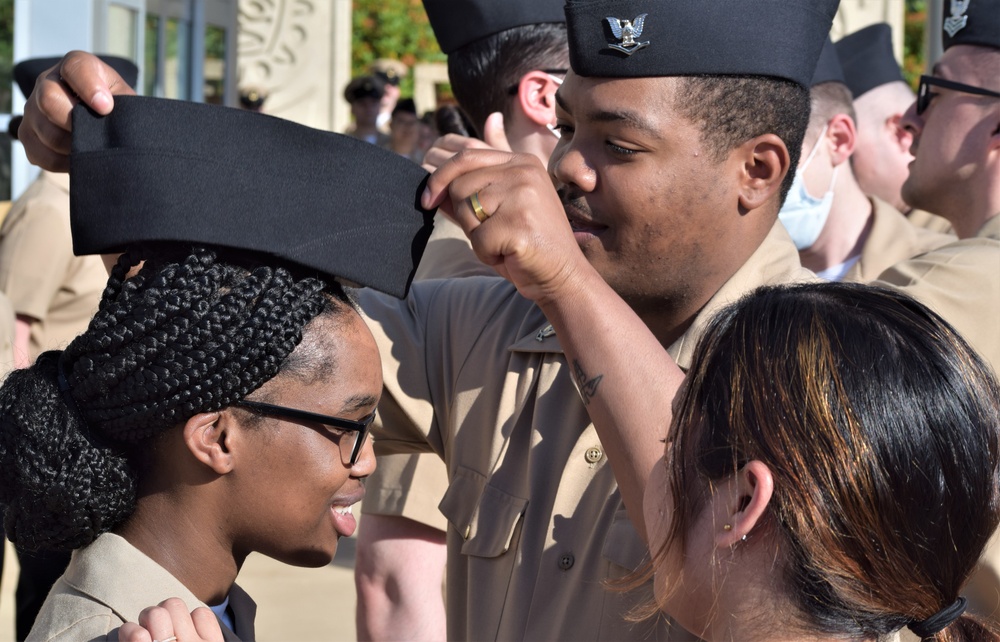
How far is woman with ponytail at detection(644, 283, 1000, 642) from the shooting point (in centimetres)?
139

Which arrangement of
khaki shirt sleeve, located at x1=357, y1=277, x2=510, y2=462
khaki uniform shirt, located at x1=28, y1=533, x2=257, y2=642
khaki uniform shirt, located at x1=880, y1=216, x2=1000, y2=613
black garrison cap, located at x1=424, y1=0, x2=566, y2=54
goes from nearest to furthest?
khaki uniform shirt, located at x1=28, y1=533, x2=257, y2=642, khaki shirt sleeve, located at x1=357, y1=277, x2=510, y2=462, khaki uniform shirt, located at x1=880, y1=216, x2=1000, y2=613, black garrison cap, located at x1=424, y1=0, x2=566, y2=54

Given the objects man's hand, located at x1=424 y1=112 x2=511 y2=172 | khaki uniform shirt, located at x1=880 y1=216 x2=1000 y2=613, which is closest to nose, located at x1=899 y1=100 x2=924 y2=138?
khaki uniform shirt, located at x1=880 y1=216 x2=1000 y2=613

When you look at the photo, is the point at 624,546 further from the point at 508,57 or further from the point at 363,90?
the point at 363,90

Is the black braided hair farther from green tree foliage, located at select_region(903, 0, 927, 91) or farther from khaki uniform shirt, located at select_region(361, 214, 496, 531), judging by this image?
green tree foliage, located at select_region(903, 0, 927, 91)

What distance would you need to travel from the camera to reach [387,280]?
191 centimetres

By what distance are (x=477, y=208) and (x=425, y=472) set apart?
1.47 meters

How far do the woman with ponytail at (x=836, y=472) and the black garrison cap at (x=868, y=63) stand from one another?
3.98 meters

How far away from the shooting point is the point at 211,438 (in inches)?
72.1

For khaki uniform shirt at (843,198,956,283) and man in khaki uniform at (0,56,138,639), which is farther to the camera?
man in khaki uniform at (0,56,138,639)

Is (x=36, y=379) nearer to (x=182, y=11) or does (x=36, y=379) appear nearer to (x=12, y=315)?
(x=12, y=315)

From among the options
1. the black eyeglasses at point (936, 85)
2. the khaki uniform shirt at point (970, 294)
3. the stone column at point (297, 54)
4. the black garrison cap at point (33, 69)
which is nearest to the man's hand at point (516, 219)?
the khaki uniform shirt at point (970, 294)

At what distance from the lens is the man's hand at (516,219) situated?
71.6 inches

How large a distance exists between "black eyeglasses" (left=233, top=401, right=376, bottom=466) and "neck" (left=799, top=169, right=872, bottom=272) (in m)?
2.29

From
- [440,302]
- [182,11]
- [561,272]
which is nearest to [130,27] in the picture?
[182,11]
